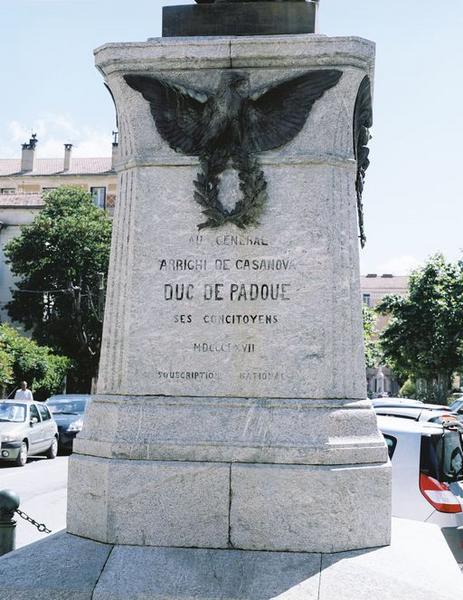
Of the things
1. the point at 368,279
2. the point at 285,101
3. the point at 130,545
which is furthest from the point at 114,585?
the point at 368,279

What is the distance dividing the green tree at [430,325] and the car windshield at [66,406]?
74.6ft

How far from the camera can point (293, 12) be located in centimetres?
618

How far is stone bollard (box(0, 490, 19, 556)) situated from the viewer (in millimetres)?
6711

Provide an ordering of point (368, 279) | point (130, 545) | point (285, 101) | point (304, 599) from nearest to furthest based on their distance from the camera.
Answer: point (304, 599) < point (130, 545) < point (285, 101) < point (368, 279)

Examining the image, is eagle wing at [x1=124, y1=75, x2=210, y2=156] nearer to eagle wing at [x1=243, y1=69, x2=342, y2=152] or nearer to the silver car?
eagle wing at [x1=243, y1=69, x2=342, y2=152]

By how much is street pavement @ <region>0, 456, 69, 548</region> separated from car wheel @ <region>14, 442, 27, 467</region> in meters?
0.15

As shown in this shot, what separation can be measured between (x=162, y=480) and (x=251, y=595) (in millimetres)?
923

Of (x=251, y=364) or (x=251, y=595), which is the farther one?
(x=251, y=364)

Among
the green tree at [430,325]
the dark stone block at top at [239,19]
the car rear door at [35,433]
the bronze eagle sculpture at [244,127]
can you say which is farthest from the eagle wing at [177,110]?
the green tree at [430,325]

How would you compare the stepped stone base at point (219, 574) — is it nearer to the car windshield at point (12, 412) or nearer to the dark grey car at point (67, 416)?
the car windshield at point (12, 412)

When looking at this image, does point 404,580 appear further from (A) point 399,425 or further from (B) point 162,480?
(A) point 399,425

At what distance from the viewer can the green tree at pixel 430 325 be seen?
4466cm

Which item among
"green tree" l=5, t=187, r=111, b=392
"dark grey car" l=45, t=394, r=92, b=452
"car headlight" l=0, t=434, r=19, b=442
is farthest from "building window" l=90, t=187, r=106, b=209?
"car headlight" l=0, t=434, r=19, b=442

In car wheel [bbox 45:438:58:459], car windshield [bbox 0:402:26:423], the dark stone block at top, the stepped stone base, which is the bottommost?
the stepped stone base
